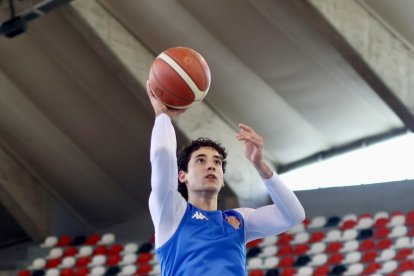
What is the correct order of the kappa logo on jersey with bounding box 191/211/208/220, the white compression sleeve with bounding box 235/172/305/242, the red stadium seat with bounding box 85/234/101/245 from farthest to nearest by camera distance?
the red stadium seat with bounding box 85/234/101/245, the white compression sleeve with bounding box 235/172/305/242, the kappa logo on jersey with bounding box 191/211/208/220

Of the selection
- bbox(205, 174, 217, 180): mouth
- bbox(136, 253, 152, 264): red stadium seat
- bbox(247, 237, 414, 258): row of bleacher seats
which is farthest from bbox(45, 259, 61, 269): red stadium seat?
bbox(205, 174, 217, 180): mouth

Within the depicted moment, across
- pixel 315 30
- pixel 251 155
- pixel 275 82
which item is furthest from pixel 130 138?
pixel 251 155

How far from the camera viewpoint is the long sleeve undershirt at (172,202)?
3824 mm

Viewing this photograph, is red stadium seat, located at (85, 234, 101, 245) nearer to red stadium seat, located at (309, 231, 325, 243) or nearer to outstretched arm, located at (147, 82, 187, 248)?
red stadium seat, located at (309, 231, 325, 243)

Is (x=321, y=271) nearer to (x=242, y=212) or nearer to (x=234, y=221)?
(x=242, y=212)

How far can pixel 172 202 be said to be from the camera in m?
3.89

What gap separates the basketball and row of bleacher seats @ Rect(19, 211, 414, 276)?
6.39 m

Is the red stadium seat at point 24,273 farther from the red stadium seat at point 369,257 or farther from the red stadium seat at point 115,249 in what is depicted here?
the red stadium seat at point 369,257

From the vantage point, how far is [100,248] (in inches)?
515

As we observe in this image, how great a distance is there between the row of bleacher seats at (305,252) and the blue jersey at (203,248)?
263 inches

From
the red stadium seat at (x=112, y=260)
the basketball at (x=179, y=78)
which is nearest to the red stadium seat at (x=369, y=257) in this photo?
the red stadium seat at (x=112, y=260)

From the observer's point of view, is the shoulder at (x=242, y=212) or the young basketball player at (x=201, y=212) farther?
the shoulder at (x=242, y=212)

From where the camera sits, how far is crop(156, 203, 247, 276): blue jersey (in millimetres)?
3828

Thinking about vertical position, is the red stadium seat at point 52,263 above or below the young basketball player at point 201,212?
above
